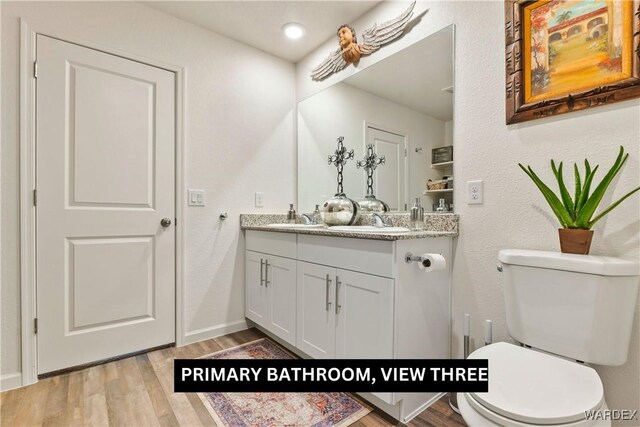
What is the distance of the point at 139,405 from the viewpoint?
1.42 m

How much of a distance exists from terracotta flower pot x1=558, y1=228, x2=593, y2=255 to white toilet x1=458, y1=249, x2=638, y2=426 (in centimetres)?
5

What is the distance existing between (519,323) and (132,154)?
220cm

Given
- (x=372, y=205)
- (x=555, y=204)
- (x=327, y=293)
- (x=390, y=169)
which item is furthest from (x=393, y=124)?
(x=327, y=293)

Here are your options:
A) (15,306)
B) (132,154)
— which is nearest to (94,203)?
(132,154)

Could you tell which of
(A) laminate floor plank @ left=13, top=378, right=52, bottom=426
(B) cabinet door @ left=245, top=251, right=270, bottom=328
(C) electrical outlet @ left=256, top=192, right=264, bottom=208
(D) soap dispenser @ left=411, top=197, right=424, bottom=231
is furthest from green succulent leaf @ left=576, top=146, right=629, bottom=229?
(A) laminate floor plank @ left=13, top=378, right=52, bottom=426

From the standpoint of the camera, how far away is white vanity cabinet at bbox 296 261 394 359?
4.25ft

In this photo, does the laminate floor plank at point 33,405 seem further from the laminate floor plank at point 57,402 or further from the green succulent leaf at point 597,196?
the green succulent leaf at point 597,196

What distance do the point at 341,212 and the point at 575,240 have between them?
116 cm

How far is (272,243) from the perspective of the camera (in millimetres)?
2002

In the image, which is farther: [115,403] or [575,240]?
[115,403]

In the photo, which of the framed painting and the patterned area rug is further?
the patterned area rug

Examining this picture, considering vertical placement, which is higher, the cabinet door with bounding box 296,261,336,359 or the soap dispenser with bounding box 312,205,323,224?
the soap dispenser with bounding box 312,205,323,224

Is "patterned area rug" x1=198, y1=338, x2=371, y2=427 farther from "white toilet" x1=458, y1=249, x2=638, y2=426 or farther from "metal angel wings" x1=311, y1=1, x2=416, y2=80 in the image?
"metal angel wings" x1=311, y1=1, x2=416, y2=80

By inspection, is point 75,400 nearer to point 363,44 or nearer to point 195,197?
point 195,197
